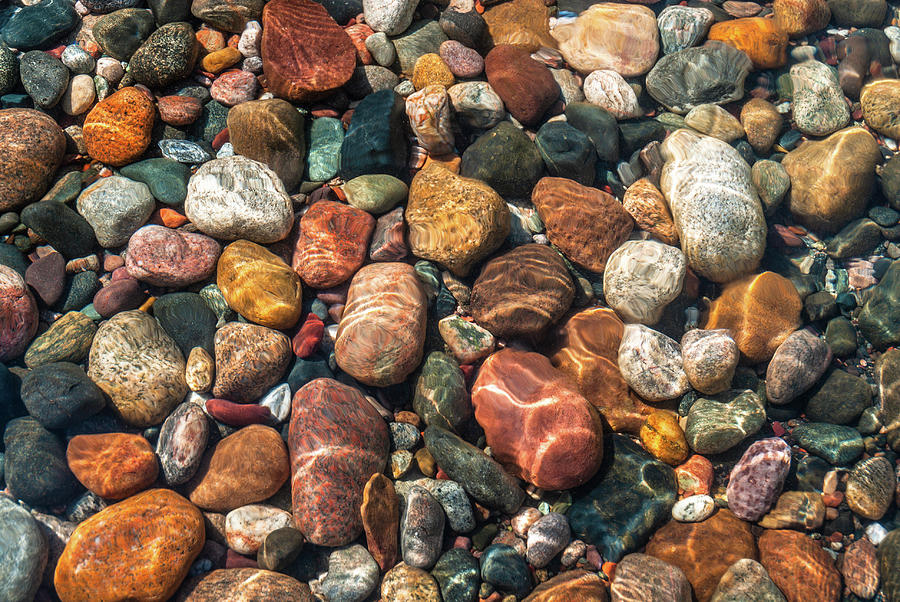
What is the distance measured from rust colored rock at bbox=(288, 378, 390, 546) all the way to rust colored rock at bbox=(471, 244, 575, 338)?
131 cm

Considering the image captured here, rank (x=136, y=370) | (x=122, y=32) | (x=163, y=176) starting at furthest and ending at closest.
Result: 1. (x=122, y=32)
2. (x=163, y=176)
3. (x=136, y=370)

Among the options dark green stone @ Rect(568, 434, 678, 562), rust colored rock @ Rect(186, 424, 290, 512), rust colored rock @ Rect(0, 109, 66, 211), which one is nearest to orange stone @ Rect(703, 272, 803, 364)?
dark green stone @ Rect(568, 434, 678, 562)

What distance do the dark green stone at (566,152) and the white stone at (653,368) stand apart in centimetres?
175

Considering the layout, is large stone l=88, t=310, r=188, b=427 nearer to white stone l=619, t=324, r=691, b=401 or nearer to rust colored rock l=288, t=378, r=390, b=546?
rust colored rock l=288, t=378, r=390, b=546

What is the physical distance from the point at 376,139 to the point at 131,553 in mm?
3904

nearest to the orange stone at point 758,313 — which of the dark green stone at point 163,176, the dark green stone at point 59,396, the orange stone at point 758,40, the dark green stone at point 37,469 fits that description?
the orange stone at point 758,40

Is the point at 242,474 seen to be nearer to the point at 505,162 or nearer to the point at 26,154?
the point at 505,162

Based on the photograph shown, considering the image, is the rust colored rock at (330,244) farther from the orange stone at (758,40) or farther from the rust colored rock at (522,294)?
the orange stone at (758,40)

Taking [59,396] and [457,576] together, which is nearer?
[457,576]

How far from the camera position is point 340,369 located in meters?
4.84

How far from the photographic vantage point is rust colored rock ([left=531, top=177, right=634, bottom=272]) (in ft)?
17.1

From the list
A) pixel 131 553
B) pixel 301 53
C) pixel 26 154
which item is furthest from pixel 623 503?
pixel 26 154

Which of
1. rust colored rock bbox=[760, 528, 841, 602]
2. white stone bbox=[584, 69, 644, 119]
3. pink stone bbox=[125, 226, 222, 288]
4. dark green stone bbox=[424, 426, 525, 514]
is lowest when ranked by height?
rust colored rock bbox=[760, 528, 841, 602]

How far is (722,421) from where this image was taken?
454cm
